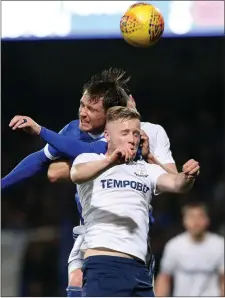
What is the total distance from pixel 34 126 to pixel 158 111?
6.38 meters

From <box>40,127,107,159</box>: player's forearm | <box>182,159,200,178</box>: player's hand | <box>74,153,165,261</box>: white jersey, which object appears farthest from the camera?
<box>40,127,107,159</box>: player's forearm

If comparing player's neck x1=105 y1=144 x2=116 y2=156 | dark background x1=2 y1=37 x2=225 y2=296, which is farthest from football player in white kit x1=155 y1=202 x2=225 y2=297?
player's neck x1=105 y1=144 x2=116 y2=156

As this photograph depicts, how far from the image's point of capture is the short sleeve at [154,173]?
424cm

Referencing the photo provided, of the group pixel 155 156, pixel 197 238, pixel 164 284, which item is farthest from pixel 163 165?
pixel 164 284

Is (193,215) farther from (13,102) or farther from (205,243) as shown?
(13,102)

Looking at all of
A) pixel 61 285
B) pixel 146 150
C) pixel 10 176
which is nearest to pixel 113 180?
pixel 146 150

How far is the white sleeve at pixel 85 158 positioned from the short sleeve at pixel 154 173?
11.2 inches

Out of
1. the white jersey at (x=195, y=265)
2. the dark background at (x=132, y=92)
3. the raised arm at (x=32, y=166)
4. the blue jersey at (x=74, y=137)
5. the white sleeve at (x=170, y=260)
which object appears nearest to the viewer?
the blue jersey at (x=74, y=137)

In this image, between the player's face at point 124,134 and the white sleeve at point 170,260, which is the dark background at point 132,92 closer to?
the white sleeve at point 170,260

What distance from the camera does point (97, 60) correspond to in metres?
10.5

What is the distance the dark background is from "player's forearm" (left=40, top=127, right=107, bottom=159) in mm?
5766

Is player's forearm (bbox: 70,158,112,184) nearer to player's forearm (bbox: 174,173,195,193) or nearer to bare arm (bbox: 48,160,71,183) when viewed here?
A: player's forearm (bbox: 174,173,195,193)

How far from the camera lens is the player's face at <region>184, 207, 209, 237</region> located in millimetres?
7824

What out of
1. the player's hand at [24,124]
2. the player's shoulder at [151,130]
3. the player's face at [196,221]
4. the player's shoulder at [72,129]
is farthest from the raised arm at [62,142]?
the player's face at [196,221]
